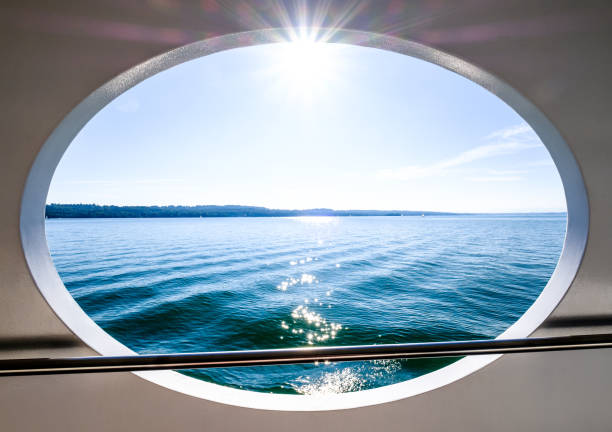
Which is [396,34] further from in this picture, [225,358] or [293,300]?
[293,300]

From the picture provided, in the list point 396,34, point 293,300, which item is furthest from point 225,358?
point 293,300

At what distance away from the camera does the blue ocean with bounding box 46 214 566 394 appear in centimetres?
816

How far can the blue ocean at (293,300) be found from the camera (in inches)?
321

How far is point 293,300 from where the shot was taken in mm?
12734

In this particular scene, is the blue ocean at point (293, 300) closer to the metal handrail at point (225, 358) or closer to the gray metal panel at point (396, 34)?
the gray metal panel at point (396, 34)

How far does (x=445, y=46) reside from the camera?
108 cm

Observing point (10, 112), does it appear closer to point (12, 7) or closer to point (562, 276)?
point (12, 7)

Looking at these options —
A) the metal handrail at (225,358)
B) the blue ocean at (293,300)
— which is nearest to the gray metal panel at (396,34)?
the metal handrail at (225,358)

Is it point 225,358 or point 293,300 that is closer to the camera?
point 225,358

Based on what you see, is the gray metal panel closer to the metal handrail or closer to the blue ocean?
the metal handrail

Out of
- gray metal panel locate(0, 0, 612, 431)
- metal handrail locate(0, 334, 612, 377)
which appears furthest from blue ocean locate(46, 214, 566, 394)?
metal handrail locate(0, 334, 612, 377)

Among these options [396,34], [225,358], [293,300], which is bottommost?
[293,300]

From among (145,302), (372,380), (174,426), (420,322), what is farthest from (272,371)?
(174,426)

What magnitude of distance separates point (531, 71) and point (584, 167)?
455mm
